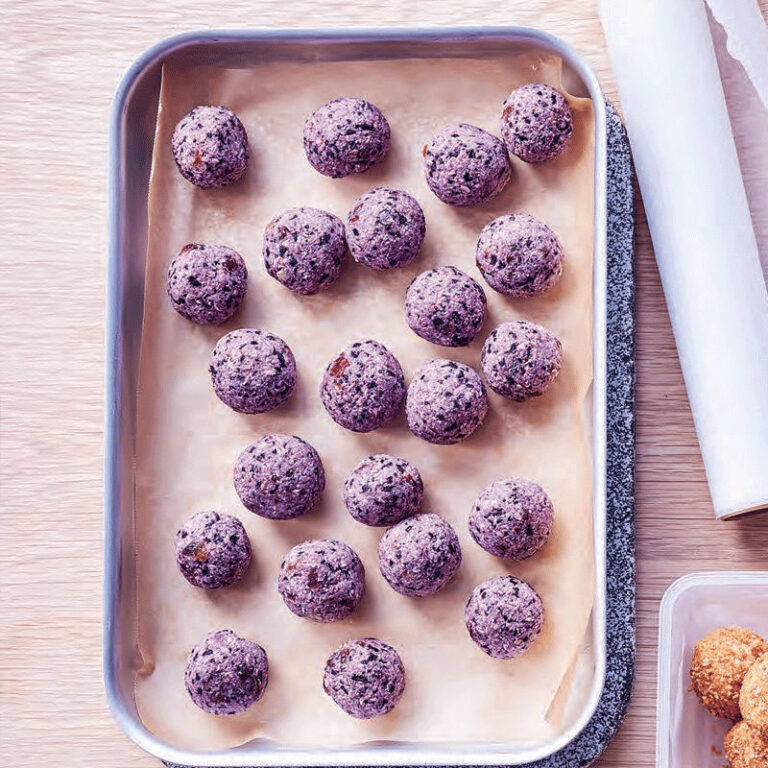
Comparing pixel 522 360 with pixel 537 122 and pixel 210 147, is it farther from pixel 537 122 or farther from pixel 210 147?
pixel 210 147

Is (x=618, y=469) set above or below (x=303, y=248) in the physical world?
below

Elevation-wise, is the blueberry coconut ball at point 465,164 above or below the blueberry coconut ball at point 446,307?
above

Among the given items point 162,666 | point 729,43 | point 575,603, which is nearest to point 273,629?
point 162,666

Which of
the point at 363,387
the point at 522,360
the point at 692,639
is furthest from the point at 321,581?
the point at 692,639

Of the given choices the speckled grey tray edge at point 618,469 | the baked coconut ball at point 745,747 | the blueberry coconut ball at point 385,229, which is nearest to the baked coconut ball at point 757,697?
the baked coconut ball at point 745,747

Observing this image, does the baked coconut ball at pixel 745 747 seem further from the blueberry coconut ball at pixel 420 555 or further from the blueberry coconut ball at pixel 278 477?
the blueberry coconut ball at pixel 278 477

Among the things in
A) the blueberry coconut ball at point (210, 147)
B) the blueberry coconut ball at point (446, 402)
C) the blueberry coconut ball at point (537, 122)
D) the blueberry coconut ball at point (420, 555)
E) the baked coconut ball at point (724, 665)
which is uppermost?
the blueberry coconut ball at point (537, 122)

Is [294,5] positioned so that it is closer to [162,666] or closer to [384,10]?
[384,10]
